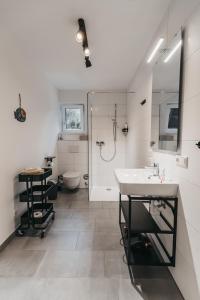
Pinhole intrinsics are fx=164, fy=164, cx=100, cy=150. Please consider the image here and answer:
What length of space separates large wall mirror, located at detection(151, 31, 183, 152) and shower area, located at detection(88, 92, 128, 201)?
224 cm

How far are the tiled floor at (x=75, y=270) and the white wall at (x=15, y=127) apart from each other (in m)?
0.41

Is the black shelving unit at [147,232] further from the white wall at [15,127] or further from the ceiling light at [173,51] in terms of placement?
the white wall at [15,127]

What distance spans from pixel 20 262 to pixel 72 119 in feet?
11.3

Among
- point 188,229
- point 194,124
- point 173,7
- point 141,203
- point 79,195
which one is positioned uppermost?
point 173,7

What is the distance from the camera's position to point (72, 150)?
4.30 meters

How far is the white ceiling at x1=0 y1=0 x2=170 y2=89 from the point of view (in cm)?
161

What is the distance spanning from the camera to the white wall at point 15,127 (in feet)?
6.45

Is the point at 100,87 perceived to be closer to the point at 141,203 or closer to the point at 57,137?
the point at 57,137

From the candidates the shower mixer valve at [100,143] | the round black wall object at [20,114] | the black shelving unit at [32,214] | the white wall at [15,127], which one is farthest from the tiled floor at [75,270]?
the shower mixer valve at [100,143]

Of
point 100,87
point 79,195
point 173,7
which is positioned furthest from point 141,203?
point 100,87

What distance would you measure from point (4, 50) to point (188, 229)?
2.69m

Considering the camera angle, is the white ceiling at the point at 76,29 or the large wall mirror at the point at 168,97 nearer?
the large wall mirror at the point at 168,97

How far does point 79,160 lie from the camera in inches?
171

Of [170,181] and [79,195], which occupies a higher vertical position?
[170,181]
